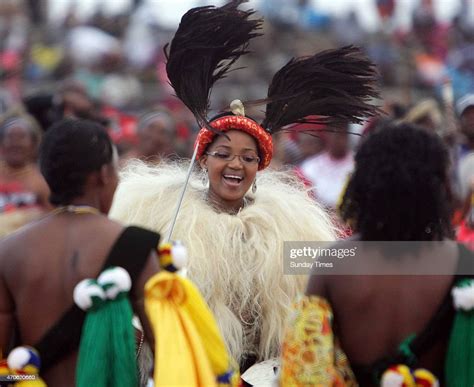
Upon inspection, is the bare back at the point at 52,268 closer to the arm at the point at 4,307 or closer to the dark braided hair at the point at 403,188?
the arm at the point at 4,307

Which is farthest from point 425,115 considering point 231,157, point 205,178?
point 231,157

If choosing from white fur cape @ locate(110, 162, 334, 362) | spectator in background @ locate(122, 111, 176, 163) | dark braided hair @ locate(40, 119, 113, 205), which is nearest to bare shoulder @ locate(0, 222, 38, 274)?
dark braided hair @ locate(40, 119, 113, 205)

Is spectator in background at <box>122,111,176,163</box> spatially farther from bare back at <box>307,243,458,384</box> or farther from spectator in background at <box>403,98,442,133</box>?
bare back at <box>307,243,458,384</box>

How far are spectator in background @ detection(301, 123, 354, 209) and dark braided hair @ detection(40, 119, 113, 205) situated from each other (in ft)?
18.8

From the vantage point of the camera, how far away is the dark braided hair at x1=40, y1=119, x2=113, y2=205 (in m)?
4.35

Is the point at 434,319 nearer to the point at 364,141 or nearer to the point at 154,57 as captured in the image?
the point at 364,141

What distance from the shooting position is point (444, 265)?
13.5 feet

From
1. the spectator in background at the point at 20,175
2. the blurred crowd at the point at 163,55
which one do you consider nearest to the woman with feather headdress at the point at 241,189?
the spectator in background at the point at 20,175

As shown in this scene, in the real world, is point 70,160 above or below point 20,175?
above

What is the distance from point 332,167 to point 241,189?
437 cm

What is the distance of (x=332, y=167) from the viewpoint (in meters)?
10.3

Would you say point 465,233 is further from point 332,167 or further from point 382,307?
point 382,307

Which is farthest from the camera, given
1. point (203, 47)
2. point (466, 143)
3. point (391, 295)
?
point (466, 143)

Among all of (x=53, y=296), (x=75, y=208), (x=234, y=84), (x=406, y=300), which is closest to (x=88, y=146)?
(x=75, y=208)
